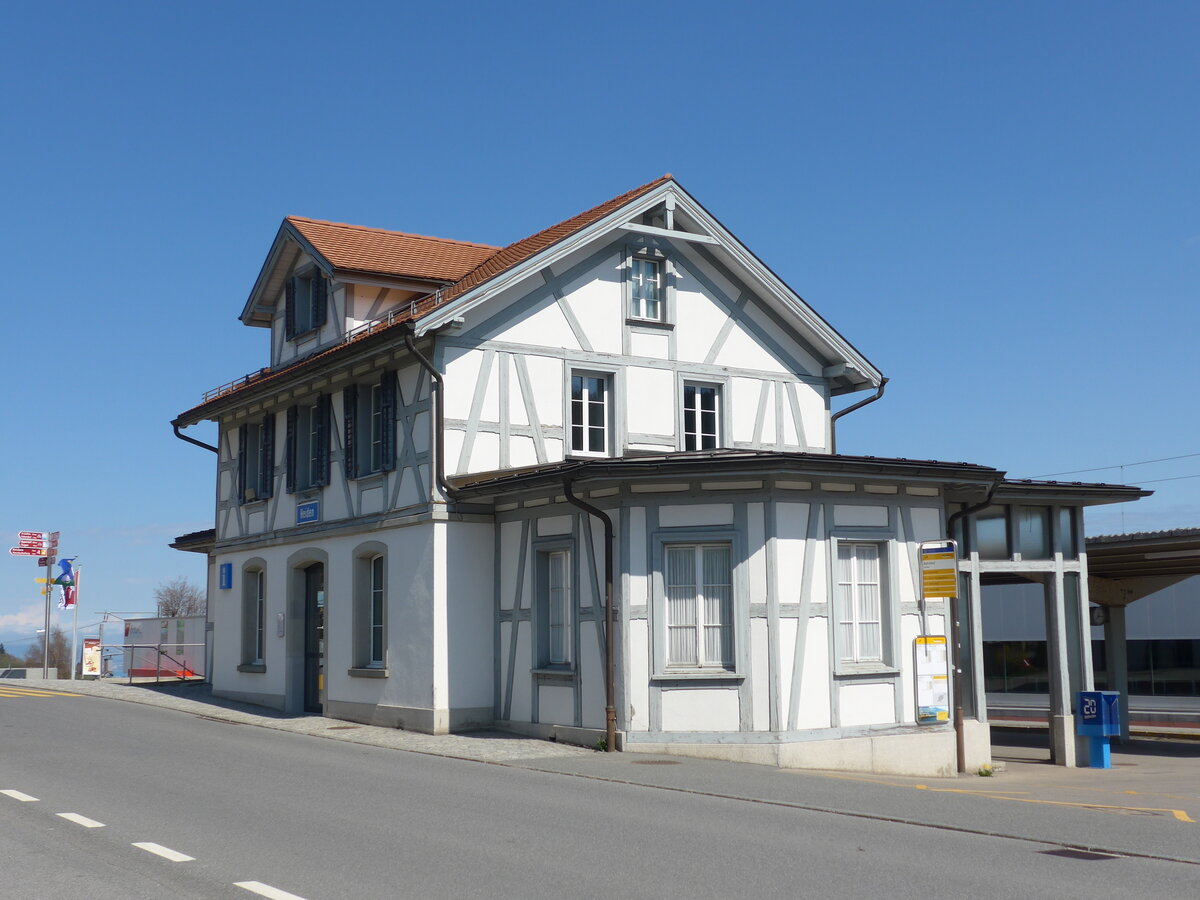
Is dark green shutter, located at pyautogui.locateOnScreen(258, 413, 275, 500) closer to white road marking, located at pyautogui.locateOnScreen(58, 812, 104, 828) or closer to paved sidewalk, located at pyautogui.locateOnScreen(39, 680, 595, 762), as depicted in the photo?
paved sidewalk, located at pyautogui.locateOnScreen(39, 680, 595, 762)

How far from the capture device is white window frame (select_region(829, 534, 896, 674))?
1652 centimetres

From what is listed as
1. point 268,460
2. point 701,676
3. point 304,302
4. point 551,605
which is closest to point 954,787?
point 701,676

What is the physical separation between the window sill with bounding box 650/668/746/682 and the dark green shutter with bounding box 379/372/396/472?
6.14 metres

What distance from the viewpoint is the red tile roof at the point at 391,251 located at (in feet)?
74.3

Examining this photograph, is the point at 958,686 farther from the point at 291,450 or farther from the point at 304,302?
the point at 304,302

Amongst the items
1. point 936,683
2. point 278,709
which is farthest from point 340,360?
point 936,683

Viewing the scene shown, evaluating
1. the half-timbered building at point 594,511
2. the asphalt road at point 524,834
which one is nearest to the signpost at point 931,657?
the half-timbered building at point 594,511

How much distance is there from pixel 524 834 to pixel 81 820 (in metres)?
3.42

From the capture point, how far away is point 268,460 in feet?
81.1

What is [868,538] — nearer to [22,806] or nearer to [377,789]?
[377,789]

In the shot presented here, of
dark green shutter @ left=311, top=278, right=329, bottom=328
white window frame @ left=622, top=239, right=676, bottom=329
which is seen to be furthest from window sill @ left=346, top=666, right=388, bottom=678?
white window frame @ left=622, top=239, right=676, bottom=329

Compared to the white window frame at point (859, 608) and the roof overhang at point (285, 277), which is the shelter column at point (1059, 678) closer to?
the white window frame at point (859, 608)

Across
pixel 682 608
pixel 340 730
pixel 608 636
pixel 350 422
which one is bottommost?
pixel 340 730

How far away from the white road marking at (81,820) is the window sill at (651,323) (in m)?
12.8
